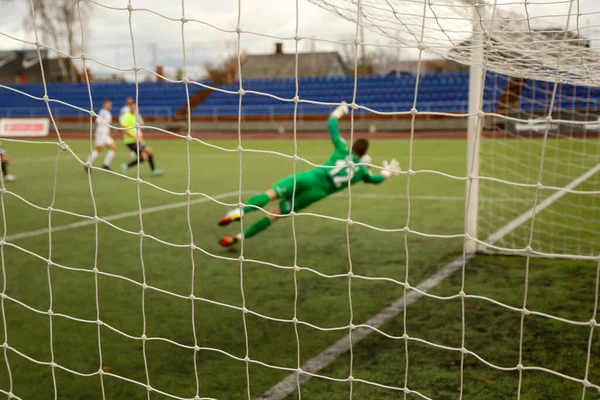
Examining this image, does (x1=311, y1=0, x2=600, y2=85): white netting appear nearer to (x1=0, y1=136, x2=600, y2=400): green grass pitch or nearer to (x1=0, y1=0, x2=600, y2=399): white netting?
(x1=0, y1=0, x2=600, y2=399): white netting

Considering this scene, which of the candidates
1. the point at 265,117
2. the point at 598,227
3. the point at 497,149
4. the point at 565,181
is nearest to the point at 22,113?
the point at 265,117

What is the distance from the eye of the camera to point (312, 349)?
3.54m

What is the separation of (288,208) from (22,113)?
24.9m

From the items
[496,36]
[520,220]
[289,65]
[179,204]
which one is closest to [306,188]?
[496,36]

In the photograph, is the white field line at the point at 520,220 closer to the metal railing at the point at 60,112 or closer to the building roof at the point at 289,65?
the building roof at the point at 289,65

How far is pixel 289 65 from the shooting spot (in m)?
29.1

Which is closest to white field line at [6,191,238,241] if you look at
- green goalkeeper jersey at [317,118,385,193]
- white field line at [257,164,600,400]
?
green goalkeeper jersey at [317,118,385,193]

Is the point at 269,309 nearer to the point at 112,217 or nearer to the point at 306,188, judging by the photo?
the point at 306,188

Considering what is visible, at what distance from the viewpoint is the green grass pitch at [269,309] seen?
311 cm

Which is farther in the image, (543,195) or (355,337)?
(543,195)

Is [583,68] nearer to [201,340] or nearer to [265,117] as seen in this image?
[201,340]

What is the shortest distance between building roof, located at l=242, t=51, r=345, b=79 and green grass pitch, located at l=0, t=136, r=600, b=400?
2053cm

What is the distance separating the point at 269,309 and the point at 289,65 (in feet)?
84.8

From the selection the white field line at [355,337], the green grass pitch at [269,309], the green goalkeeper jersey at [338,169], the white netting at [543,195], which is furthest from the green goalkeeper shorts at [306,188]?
the white netting at [543,195]
